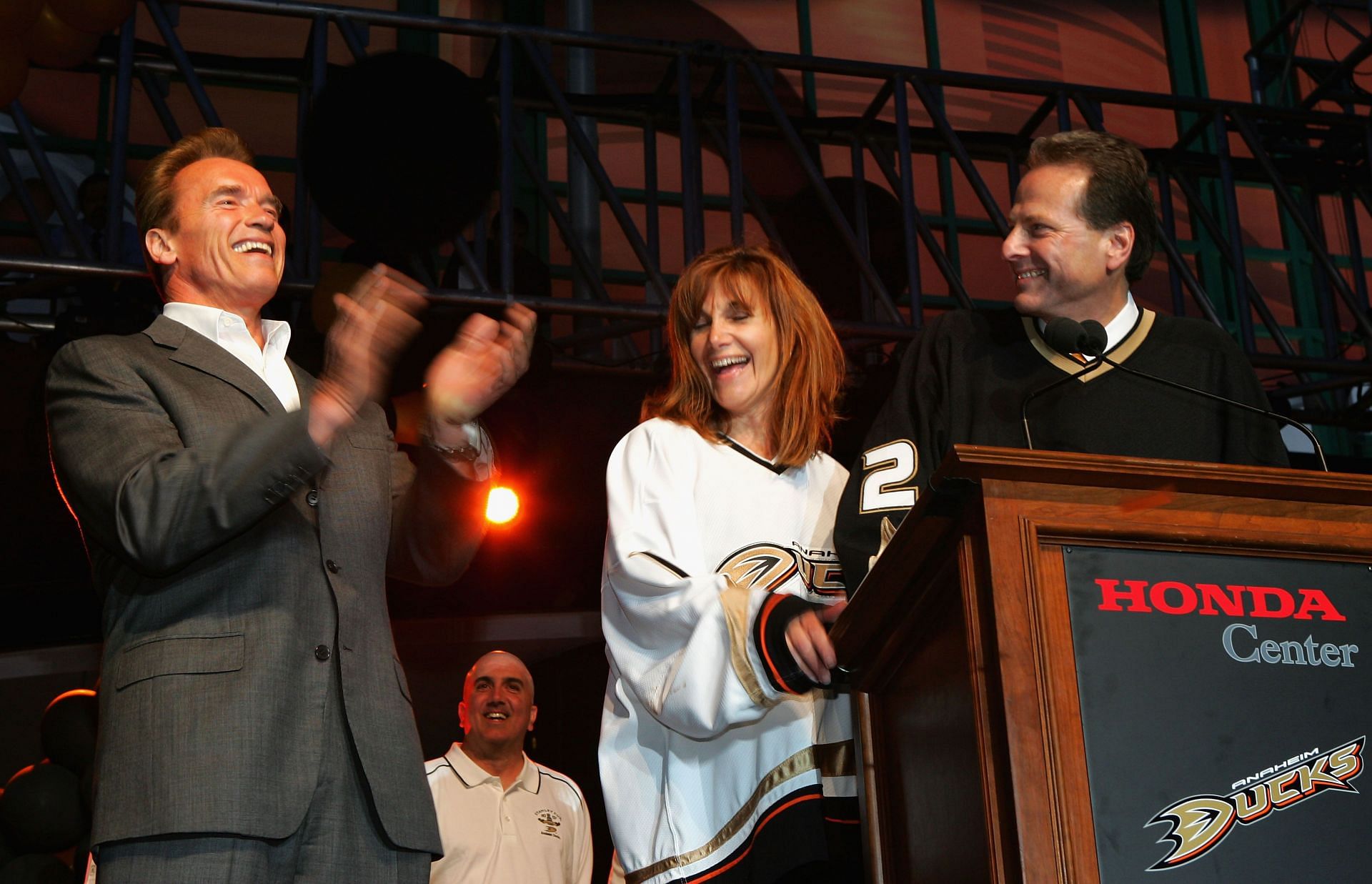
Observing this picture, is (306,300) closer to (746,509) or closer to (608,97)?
(608,97)

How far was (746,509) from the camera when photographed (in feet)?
7.38

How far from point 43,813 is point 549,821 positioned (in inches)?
80.6

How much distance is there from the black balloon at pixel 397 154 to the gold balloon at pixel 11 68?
0.89m

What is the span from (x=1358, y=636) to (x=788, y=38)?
594 centimetres

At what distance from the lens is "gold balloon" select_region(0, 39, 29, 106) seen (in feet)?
13.4

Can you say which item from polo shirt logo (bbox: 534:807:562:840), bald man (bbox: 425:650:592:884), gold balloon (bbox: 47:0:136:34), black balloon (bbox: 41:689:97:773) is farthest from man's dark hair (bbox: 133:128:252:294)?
black balloon (bbox: 41:689:97:773)

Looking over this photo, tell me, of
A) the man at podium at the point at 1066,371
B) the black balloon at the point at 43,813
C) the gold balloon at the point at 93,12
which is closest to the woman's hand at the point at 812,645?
the man at podium at the point at 1066,371

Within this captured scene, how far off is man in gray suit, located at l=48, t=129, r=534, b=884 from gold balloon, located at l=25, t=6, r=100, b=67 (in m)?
2.30

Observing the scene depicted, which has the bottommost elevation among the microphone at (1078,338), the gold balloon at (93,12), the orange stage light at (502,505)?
the microphone at (1078,338)

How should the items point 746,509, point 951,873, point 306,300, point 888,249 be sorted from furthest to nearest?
point 888,249 → point 306,300 → point 746,509 → point 951,873

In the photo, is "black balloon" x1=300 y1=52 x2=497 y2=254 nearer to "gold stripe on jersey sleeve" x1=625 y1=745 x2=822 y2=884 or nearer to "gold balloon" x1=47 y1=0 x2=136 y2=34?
"gold balloon" x1=47 y1=0 x2=136 y2=34

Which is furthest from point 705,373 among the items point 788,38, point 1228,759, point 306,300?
point 788,38

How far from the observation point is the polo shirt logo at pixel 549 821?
17.9ft

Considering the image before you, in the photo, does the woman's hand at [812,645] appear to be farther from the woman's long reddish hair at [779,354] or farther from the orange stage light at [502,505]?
the orange stage light at [502,505]
